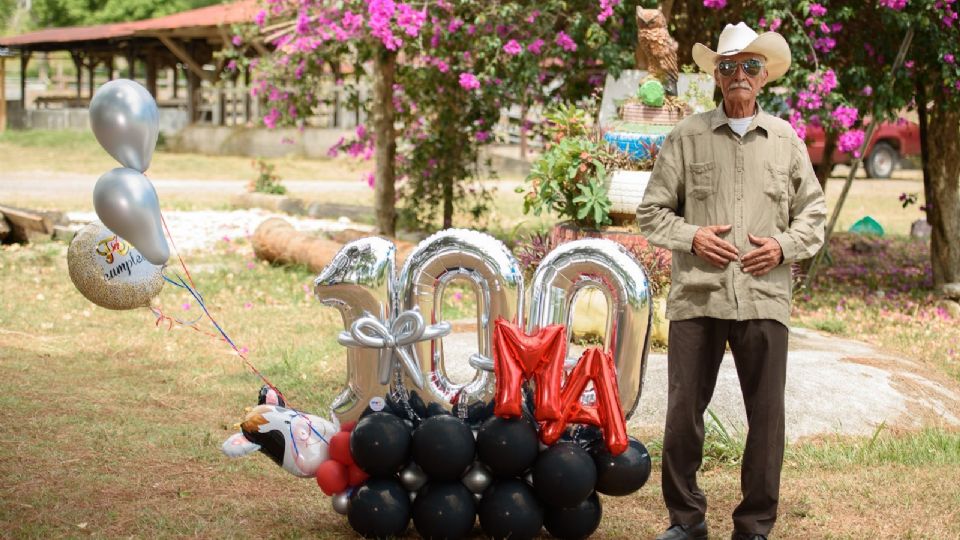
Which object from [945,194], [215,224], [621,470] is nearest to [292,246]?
[215,224]

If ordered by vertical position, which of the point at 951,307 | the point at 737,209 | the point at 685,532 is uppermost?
the point at 737,209

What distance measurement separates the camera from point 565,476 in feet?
13.8

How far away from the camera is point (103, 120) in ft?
14.7

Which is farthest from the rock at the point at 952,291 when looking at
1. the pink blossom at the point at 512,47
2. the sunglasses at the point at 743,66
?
the sunglasses at the point at 743,66

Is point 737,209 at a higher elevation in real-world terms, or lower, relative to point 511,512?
higher

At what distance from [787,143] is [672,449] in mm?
1138

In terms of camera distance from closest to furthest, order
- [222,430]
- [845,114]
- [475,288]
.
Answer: [475,288]
[222,430]
[845,114]

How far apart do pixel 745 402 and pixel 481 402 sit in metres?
0.94

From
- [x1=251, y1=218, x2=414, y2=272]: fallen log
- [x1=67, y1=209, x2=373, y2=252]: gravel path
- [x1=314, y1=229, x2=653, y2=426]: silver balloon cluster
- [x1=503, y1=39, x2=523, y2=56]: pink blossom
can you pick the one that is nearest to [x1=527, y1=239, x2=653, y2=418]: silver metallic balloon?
[x1=314, y1=229, x2=653, y2=426]: silver balloon cluster

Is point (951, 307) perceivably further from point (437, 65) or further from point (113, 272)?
point (113, 272)

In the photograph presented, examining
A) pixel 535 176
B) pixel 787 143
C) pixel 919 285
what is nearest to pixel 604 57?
pixel 535 176

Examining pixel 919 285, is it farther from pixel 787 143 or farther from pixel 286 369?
pixel 787 143

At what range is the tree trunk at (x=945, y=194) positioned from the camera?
1095cm

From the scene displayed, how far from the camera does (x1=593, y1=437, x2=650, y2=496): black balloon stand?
14.1 ft
